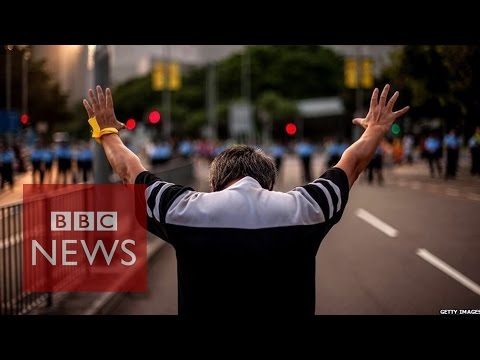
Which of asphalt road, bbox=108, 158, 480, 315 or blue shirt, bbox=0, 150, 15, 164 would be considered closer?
asphalt road, bbox=108, 158, 480, 315

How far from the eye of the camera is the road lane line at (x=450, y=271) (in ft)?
16.0

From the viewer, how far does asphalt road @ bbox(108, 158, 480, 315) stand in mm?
5336

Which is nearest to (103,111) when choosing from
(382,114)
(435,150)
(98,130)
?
(98,130)

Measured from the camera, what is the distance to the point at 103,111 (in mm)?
2771

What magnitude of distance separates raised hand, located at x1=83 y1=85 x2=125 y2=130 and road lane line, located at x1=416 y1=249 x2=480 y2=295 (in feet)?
9.77

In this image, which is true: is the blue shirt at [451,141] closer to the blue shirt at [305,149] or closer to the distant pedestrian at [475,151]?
the distant pedestrian at [475,151]

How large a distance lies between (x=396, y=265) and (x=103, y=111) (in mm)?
7273

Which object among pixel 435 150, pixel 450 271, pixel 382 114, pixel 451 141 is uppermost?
pixel 382 114

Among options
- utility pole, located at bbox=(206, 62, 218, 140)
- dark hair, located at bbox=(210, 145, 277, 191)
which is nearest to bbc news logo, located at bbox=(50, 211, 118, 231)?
dark hair, located at bbox=(210, 145, 277, 191)

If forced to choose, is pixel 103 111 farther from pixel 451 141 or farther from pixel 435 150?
pixel 435 150

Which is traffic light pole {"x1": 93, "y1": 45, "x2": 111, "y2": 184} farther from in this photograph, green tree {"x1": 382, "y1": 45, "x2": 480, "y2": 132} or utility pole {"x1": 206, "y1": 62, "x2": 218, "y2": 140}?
utility pole {"x1": 206, "y1": 62, "x2": 218, "y2": 140}
